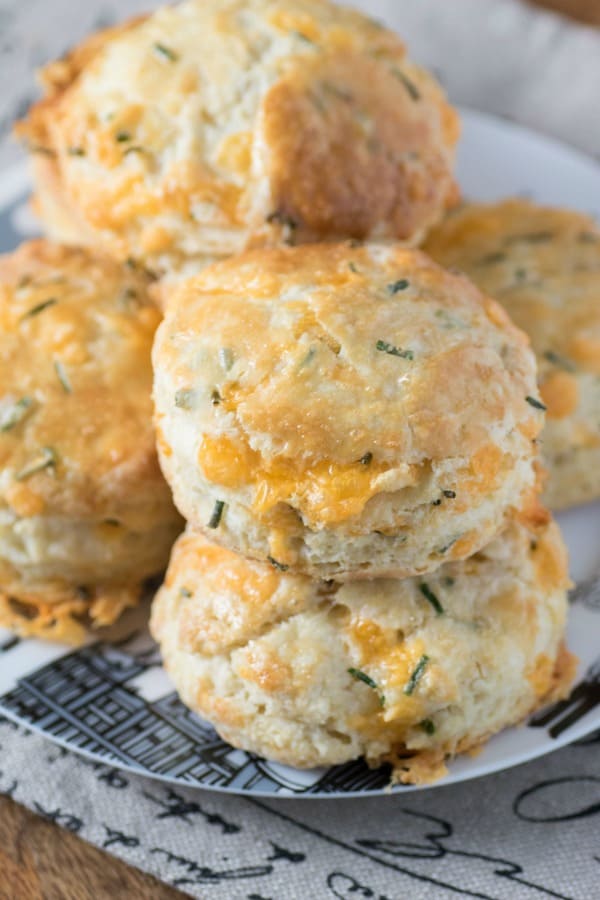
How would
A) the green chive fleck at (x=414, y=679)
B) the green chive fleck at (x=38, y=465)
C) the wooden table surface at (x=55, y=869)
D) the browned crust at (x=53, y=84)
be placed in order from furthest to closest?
the browned crust at (x=53, y=84)
the green chive fleck at (x=38, y=465)
the wooden table surface at (x=55, y=869)
the green chive fleck at (x=414, y=679)

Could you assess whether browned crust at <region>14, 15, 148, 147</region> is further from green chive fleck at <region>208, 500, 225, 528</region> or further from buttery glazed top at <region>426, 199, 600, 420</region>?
green chive fleck at <region>208, 500, 225, 528</region>

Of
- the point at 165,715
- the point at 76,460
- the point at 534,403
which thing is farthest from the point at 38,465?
the point at 534,403

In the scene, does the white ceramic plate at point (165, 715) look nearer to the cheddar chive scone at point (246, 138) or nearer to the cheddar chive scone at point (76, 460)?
the cheddar chive scone at point (76, 460)

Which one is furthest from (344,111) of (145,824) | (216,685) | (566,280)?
(145,824)

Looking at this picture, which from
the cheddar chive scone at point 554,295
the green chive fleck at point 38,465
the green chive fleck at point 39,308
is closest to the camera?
the green chive fleck at point 38,465

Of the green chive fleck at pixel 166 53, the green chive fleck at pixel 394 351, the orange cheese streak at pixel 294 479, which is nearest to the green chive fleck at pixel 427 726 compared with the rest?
the orange cheese streak at pixel 294 479

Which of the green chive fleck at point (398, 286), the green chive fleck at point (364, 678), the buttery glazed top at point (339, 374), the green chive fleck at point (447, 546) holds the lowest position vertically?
the green chive fleck at point (364, 678)

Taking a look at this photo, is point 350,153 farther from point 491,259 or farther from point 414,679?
point 414,679

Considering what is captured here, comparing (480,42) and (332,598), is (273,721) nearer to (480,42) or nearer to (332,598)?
(332,598)
